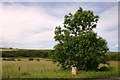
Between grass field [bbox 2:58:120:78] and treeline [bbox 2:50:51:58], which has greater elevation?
treeline [bbox 2:50:51:58]

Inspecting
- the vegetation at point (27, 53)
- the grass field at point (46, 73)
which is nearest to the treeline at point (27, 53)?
the vegetation at point (27, 53)

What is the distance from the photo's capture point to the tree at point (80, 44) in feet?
128

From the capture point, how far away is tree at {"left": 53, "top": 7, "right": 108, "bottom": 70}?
3916cm

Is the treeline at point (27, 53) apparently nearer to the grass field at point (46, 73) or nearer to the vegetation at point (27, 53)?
the vegetation at point (27, 53)

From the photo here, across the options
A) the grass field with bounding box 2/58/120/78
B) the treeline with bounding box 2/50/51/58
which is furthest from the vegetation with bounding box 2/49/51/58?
the grass field with bounding box 2/58/120/78

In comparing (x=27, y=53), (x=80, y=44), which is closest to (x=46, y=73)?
(x=80, y=44)

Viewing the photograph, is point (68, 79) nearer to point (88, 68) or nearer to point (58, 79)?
point (58, 79)

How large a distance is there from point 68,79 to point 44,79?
7.29ft

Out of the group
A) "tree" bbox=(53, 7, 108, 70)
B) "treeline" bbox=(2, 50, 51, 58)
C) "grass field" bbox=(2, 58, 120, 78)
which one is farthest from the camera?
"treeline" bbox=(2, 50, 51, 58)

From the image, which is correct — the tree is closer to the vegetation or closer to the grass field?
the grass field

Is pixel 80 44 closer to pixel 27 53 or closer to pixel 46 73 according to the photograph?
pixel 46 73

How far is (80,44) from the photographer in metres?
38.9

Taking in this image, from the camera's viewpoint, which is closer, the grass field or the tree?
the grass field

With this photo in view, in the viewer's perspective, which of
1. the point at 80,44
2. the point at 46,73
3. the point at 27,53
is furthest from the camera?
the point at 27,53
